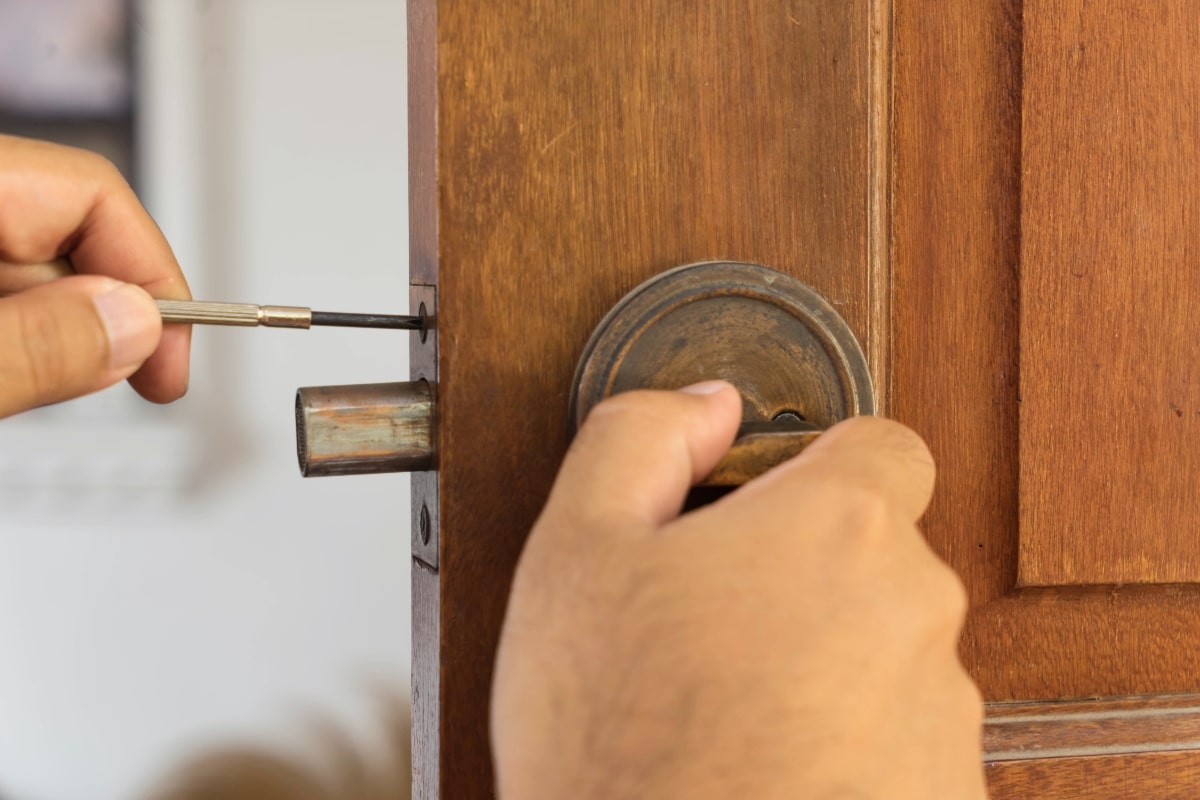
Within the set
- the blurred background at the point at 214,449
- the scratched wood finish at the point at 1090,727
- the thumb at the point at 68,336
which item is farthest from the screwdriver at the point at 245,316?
the blurred background at the point at 214,449

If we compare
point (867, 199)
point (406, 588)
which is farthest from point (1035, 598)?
point (406, 588)

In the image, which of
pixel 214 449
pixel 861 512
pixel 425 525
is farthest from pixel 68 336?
pixel 214 449

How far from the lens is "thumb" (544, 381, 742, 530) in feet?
0.71

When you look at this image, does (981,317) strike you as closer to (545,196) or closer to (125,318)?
(545,196)

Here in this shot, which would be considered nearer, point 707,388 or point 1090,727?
point 707,388

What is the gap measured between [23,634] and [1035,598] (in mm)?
1568

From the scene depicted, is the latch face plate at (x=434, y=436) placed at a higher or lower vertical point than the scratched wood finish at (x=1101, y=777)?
higher

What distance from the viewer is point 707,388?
0.81 ft

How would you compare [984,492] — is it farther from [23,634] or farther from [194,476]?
[23,634]

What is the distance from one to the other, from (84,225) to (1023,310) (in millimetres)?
325

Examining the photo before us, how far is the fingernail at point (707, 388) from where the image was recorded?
0.24 m

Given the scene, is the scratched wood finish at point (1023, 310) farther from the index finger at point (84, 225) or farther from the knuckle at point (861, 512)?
the index finger at point (84, 225)

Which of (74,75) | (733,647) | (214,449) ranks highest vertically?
(74,75)

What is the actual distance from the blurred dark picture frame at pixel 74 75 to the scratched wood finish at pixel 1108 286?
1.41 metres
